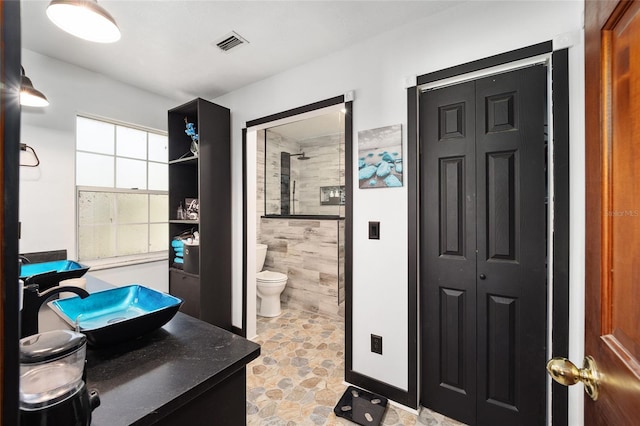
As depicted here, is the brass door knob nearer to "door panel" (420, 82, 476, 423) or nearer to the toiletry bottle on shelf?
"door panel" (420, 82, 476, 423)

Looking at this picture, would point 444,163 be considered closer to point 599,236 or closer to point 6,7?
point 599,236

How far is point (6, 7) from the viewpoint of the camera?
0.33 m

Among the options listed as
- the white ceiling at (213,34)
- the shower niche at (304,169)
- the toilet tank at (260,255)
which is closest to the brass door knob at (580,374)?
the white ceiling at (213,34)

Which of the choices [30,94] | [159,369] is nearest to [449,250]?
[159,369]

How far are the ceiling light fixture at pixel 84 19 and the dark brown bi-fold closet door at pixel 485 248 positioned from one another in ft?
5.76

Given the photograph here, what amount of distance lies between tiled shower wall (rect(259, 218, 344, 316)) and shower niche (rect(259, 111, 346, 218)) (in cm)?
48

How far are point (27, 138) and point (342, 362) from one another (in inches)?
122

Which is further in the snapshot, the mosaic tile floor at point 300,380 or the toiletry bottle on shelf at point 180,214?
the toiletry bottle on shelf at point 180,214

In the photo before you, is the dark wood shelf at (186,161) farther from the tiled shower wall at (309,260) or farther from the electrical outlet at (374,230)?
the electrical outlet at (374,230)

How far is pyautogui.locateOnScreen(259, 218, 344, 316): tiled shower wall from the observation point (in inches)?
129

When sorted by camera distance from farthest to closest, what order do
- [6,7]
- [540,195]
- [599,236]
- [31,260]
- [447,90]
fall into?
[31,260]
[447,90]
[540,195]
[599,236]
[6,7]

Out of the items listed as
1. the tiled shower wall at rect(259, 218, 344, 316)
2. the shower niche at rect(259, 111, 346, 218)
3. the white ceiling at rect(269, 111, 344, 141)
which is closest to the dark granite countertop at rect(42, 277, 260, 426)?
the tiled shower wall at rect(259, 218, 344, 316)

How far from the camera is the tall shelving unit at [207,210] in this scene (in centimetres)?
251

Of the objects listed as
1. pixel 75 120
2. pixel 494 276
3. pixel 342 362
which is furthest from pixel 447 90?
pixel 75 120
